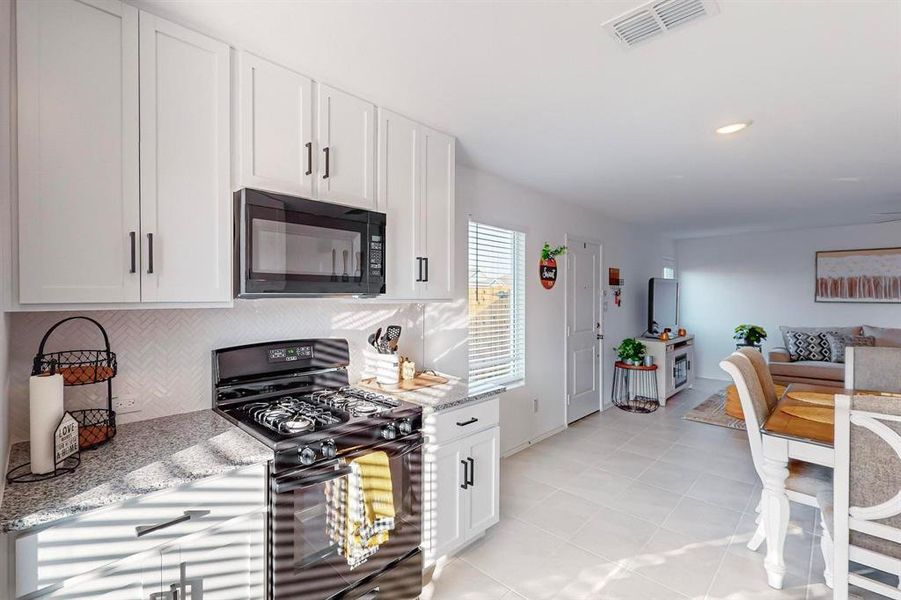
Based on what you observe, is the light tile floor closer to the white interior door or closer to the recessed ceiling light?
the white interior door

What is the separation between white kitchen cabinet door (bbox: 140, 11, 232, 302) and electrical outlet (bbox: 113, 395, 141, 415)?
0.51 meters

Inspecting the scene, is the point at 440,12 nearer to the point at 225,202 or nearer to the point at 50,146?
the point at 225,202

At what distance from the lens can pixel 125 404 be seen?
1666 millimetres

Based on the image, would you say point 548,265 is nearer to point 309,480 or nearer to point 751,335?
point 309,480

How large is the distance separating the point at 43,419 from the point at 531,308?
3.36 meters

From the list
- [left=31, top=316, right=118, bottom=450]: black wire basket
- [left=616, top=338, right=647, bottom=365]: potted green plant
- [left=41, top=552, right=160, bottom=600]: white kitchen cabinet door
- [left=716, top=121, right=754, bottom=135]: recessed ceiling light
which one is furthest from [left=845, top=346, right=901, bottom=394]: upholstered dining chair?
[left=31, top=316, right=118, bottom=450]: black wire basket

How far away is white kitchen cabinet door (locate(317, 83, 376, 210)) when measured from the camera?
193 cm

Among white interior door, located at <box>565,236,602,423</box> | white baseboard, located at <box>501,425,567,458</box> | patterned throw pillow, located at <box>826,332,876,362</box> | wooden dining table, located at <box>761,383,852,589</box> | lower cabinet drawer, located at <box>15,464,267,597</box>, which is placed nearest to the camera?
lower cabinet drawer, located at <box>15,464,267,597</box>

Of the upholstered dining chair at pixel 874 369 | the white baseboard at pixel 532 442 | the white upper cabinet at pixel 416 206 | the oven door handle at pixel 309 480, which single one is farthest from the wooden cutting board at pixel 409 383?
the upholstered dining chair at pixel 874 369

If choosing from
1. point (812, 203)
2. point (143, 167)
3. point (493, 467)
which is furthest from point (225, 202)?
point (812, 203)

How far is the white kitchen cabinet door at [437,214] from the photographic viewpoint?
2.41 meters

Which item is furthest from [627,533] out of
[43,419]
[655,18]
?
[43,419]

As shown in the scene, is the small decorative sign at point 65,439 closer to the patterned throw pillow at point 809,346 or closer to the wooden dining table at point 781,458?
the wooden dining table at point 781,458

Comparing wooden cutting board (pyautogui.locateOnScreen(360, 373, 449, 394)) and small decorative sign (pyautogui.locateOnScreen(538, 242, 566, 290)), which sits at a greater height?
small decorative sign (pyautogui.locateOnScreen(538, 242, 566, 290))
